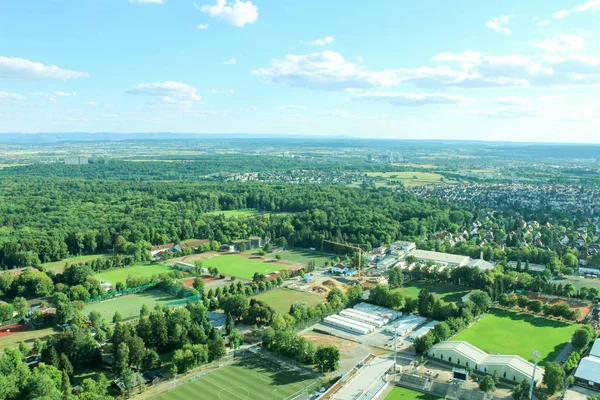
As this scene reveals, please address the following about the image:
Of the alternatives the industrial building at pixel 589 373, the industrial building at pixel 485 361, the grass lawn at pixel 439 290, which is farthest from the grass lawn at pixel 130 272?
the industrial building at pixel 589 373

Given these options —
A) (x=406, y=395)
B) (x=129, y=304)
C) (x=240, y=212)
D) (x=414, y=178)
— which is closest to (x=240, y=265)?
(x=129, y=304)

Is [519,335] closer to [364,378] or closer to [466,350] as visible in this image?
[466,350]

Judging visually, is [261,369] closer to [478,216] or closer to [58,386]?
[58,386]

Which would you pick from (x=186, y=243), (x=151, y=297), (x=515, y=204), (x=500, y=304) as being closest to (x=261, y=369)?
(x=151, y=297)

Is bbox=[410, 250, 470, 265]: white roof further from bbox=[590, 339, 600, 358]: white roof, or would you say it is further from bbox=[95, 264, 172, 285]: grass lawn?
bbox=[95, 264, 172, 285]: grass lawn

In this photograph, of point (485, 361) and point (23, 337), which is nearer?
point (485, 361)

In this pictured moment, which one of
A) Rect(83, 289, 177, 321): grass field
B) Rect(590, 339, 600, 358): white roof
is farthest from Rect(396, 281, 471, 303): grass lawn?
Rect(83, 289, 177, 321): grass field
